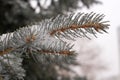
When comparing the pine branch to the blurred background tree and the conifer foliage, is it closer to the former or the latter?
the conifer foliage

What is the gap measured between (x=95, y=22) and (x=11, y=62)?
0.25 m

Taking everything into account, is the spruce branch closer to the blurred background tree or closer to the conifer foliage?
the conifer foliage

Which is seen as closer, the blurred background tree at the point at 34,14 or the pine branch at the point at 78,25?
the pine branch at the point at 78,25

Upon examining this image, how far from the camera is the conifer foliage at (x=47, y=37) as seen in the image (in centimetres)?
79

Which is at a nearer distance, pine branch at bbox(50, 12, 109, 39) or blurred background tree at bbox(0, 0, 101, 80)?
pine branch at bbox(50, 12, 109, 39)

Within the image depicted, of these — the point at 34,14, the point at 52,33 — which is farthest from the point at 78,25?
the point at 34,14

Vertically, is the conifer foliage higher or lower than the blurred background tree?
lower

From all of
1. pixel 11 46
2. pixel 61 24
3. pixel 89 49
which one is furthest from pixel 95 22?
pixel 89 49

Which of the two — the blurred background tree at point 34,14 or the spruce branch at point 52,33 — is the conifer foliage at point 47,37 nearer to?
the spruce branch at point 52,33

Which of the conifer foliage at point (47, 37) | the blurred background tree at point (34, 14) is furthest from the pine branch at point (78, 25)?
the blurred background tree at point (34, 14)

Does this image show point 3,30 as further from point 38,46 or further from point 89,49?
point 89,49

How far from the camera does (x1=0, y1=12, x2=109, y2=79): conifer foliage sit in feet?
2.60

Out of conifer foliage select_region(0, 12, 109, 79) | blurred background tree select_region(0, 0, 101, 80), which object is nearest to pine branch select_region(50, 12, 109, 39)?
conifer foliage select_region(0, 12, 109, 79)

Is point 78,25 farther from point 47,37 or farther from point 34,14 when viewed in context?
point 34,14
